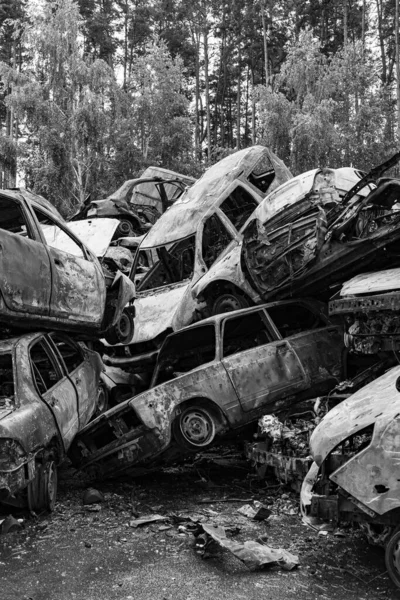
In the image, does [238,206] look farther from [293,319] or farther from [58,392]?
[58,392]

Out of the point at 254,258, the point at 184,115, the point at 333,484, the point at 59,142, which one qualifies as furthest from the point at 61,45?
the point at 333,484

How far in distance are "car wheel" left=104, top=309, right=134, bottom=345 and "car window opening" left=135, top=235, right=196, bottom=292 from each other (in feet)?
5.22

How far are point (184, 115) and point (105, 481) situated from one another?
21.9 metres

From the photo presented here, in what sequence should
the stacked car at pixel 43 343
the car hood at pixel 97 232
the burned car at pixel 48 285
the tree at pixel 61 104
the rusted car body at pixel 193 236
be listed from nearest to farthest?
the stacked car at pixel 43 343, the burned car at pixel 48 285, the rusted car body at pixel 193 236, the car hood at pixel 97 232, the tree at pixel 61 104

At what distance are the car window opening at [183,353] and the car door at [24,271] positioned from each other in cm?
163

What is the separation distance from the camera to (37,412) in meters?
5.21

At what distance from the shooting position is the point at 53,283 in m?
6.66

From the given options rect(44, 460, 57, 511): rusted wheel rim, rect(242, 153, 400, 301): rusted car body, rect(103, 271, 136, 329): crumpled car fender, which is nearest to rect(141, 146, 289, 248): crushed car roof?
A: rect(242, 153, 400, 301): rusted car body

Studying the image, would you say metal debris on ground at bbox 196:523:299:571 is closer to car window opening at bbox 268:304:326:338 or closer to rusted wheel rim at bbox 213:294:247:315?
car window opening at bbox 268:304:326:338

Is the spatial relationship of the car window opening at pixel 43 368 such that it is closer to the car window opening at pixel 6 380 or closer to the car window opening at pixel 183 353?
the car window opening at pixel 6 380

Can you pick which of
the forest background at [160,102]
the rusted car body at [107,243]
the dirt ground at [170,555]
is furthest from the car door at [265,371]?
the forest background at [160,102]

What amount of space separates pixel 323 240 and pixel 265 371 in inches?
72.1

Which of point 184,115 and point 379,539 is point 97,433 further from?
point 184,115

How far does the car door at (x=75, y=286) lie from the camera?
22.1 feet
